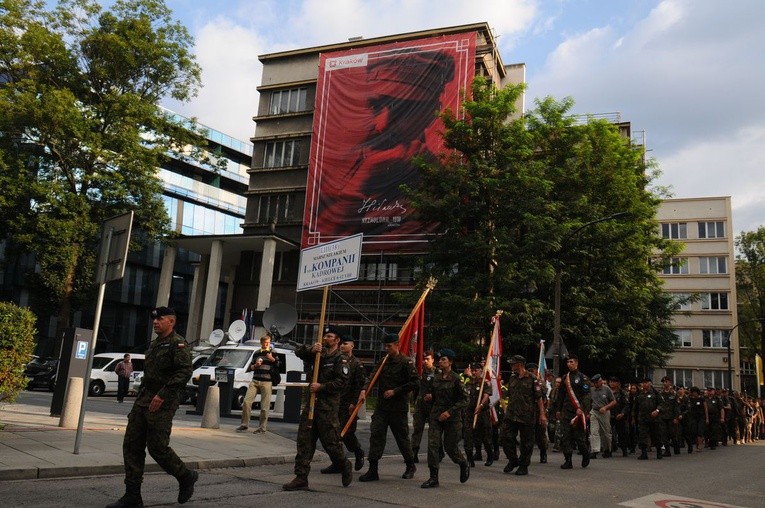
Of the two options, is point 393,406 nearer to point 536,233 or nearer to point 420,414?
point 420,414

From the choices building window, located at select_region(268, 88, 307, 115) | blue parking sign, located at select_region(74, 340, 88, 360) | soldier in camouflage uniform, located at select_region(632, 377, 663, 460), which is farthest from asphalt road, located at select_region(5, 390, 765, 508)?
building window, located at select_region(268, 88, 307, 115)

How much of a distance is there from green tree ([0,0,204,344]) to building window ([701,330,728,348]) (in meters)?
45.3

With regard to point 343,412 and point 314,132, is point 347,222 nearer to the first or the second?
point 314,132

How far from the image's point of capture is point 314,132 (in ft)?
127

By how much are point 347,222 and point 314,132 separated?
238 inches

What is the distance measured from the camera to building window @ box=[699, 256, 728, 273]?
59.1m

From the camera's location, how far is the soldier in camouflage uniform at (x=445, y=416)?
29.0ft

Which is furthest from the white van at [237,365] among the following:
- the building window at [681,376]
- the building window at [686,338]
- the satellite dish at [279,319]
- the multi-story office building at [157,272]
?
the building window at [686,338]

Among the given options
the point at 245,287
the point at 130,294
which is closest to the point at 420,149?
the point at 245,287

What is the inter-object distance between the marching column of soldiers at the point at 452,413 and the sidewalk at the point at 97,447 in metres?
1.76

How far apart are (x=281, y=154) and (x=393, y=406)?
34.5 meters

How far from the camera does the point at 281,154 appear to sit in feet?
138

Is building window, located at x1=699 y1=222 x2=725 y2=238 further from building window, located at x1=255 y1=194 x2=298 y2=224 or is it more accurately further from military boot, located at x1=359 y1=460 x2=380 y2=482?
military boot, located at x1=359 y1=460 x2=380 y2=482

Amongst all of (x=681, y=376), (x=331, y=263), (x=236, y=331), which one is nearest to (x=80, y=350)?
(x=331, y=263)
